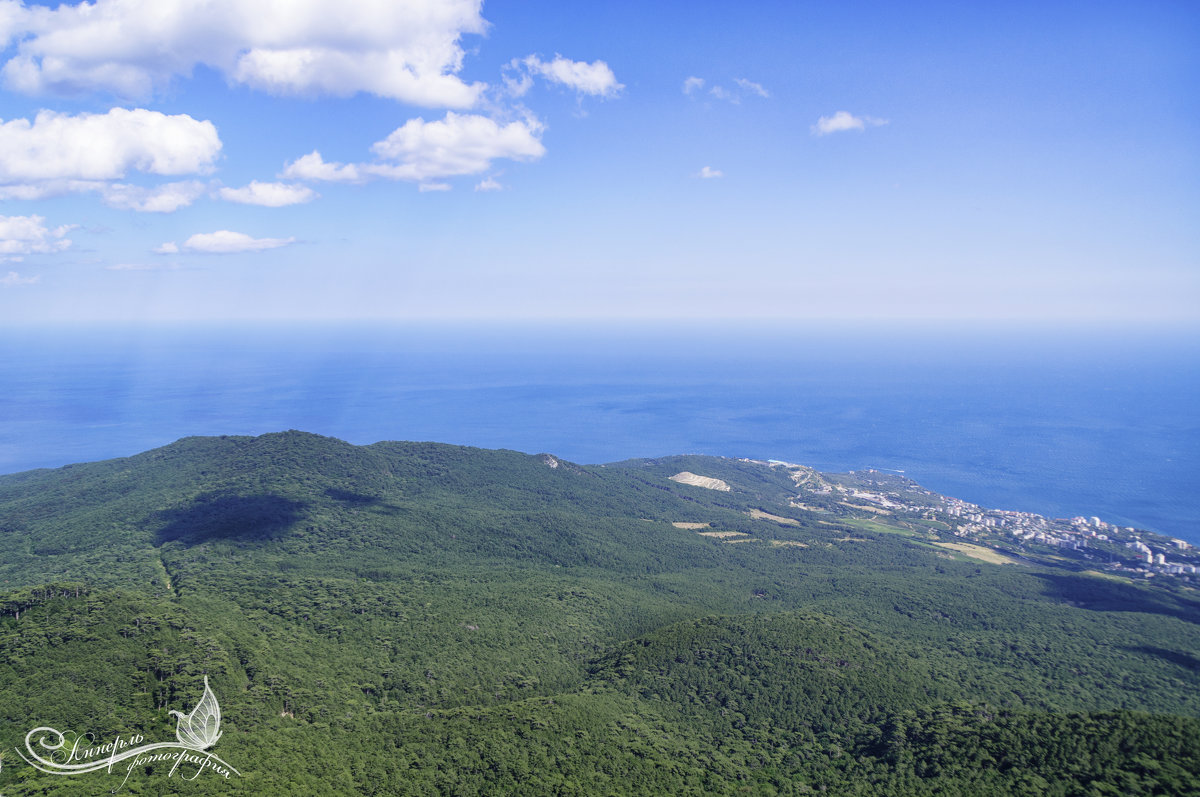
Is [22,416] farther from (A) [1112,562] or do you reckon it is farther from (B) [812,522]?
(A) [1112,562]

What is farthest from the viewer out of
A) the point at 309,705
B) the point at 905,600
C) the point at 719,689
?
the point at 905,600

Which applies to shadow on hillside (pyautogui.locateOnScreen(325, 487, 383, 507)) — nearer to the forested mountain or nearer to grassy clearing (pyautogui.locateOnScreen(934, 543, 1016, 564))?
the forested mountain

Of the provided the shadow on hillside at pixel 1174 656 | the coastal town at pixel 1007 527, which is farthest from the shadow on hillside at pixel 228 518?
the coastal town at pixel 1007 527

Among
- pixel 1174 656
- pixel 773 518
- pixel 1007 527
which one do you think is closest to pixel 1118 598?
pixel 1174 656

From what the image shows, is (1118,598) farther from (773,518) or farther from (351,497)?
(351,497)

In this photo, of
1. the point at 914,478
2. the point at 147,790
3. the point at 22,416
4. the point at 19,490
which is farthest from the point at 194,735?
the point at 22,416
